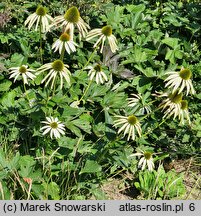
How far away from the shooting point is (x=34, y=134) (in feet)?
10.1

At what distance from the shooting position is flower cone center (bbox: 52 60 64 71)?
2.78 m

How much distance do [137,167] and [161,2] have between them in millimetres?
1737

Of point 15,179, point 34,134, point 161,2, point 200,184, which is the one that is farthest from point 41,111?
point 161,2

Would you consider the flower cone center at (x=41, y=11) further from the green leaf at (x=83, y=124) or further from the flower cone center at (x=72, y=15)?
the green leaf at (x=83, y=124)

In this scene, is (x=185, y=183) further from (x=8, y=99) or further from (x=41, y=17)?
(x=41, y=17)

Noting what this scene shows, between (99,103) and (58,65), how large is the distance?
0.86m

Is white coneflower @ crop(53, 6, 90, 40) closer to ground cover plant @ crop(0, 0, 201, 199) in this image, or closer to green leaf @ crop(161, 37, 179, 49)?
ground cover plant @ crop(0, 0, 201, 199)

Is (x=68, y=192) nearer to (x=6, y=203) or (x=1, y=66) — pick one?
(x=6, y=203)

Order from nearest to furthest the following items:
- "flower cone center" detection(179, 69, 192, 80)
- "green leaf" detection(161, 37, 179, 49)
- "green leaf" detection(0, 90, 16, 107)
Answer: "flower cone center" detection(179, 69, 192, 80) < "green leaf" detection(0, 90, 16, 107) < "green leaf" detection(161, 37, 179, 49)

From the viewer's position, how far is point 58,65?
279 centimetres

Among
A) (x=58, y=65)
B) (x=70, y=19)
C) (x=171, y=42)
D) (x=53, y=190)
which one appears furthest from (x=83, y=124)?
(x=171, y=42)

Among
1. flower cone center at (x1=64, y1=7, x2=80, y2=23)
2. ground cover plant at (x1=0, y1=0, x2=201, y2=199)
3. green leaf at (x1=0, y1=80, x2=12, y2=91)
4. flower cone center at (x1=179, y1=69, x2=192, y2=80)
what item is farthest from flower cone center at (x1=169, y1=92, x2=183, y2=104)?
green leaf at (x1=0, y1=80, x2=12, y2=91)

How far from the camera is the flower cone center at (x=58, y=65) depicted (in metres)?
2.78

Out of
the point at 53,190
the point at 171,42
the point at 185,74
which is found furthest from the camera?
the point at 171,42
